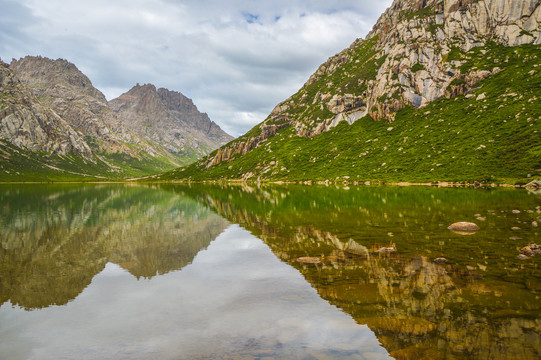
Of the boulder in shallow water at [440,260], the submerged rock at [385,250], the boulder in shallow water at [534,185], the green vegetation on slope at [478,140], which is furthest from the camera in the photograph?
the green vegetation on slope at [478,140]

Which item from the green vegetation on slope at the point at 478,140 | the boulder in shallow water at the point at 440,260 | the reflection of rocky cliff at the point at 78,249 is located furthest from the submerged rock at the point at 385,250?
the green vegetation on slope at the point at 478,140

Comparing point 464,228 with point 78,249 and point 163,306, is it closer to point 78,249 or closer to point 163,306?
point 163,306

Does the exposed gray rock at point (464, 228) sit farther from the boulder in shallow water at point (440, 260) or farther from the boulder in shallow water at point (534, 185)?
the boulder in shallow water at point (534, 185)

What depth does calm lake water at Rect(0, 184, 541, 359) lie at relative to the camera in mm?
11867

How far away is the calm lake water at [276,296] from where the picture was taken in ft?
38.9

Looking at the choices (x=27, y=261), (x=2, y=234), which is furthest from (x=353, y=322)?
(x=2, y=234)

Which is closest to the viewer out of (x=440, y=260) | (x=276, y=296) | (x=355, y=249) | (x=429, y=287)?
(x=429, y=287)

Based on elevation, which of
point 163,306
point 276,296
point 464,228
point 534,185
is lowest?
point 163,306

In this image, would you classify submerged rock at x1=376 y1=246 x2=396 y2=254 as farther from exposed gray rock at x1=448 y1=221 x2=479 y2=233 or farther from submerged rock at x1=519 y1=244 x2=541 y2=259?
exposed gray rock at x1=448 y1=221 x2=479 y2=233

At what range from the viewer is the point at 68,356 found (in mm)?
11594

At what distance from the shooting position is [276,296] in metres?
17.3

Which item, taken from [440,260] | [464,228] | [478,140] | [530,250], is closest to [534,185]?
[478,140]

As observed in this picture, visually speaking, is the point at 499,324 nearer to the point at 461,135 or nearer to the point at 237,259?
the point at 237,259

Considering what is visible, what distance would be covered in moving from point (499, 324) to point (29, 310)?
23228 mm
